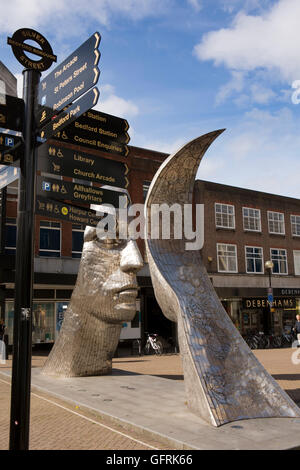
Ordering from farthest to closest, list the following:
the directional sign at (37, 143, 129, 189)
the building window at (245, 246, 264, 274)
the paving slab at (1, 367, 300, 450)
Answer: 1. the building window at (245, 246, 264, 274)
2. the paving slab at (1, 367, 300, 450)
3. the directional sign at (37, 143, 129, 189)

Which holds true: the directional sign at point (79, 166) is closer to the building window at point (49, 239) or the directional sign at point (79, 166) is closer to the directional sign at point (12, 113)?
the directional sign at point (12, 113)

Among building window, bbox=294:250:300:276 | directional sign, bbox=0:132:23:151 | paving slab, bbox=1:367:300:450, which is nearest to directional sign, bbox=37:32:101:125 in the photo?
directional sign, bbox=0:132:23:151

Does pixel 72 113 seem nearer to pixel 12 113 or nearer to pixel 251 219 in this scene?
pixel 12 113

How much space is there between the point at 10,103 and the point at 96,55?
102 centimetres

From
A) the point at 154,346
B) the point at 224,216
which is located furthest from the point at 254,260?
the point at 154,346

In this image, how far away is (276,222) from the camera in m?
34.1

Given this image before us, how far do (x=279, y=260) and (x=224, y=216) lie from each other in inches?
244

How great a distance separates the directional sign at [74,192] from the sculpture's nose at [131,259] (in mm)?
6333

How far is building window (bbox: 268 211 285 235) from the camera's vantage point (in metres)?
33.8

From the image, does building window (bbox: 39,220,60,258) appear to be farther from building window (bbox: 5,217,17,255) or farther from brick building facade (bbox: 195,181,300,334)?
brick building facade (bbox: 195,181,300,334)

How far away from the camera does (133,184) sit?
1084 inches

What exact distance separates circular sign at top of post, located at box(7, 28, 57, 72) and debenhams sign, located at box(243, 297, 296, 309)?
27.5m
